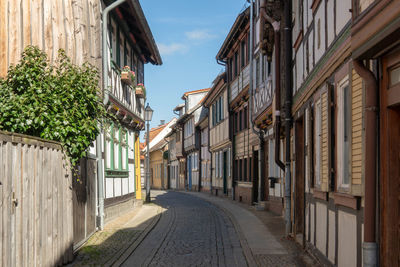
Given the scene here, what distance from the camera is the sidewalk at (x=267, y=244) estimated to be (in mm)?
8945

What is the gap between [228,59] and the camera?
28234mm

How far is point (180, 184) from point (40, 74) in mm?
41969

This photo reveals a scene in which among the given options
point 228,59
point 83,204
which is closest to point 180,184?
point 228,59

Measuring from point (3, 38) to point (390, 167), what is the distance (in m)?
7.91

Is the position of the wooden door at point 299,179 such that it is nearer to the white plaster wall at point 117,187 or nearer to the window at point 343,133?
the window at point 343,133

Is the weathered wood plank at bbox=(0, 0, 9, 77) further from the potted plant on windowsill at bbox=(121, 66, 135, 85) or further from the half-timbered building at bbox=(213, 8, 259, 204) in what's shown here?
the half-timbered building at bbox=(213, 8, 259, 204)

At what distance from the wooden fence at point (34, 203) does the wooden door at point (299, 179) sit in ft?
15.0

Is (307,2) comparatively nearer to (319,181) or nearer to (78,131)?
(319,181)

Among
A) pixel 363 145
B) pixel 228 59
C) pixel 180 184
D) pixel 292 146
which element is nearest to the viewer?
pixel 363 145

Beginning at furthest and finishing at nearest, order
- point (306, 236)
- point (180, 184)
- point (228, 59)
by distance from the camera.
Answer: point (180, 184) → point (228, 59) → point (306, 236)

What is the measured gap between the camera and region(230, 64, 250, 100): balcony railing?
23.1 metres

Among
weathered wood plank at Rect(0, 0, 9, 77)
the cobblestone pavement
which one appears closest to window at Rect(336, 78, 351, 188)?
the cobblestone pavement

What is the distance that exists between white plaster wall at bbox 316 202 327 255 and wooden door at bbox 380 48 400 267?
3012 mm

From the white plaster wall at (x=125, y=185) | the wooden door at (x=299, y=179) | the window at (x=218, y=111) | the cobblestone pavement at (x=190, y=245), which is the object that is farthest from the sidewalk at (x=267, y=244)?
the window at (x=218, y=111)
